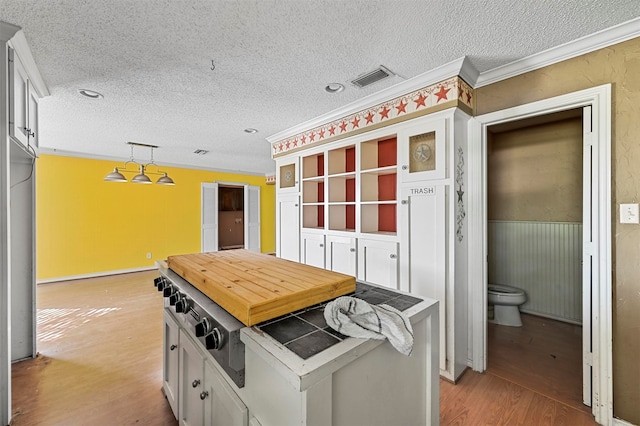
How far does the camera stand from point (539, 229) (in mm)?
3137

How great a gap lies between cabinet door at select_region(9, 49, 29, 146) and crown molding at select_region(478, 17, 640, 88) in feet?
9.71

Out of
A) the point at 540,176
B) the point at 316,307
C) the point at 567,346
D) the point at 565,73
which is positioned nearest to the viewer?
the point at 316,307

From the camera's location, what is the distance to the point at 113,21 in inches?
56.9

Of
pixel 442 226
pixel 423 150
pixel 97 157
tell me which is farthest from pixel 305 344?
pixel 97 157

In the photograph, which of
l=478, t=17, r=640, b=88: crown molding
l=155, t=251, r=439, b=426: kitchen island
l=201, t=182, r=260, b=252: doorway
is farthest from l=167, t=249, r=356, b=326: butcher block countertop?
l=201, t=182, r=260, b=252: doorway

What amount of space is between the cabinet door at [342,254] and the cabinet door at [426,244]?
54 cm

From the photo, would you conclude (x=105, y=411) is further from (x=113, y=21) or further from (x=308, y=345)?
(x=113, y=21)

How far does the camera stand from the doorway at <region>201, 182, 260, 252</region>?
6469 mm

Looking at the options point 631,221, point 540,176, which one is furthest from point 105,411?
point 540,176

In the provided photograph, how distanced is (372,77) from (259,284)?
5.76 feet

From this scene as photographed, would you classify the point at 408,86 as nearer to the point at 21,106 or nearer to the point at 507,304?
the point at 507,304

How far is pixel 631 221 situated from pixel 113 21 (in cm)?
303

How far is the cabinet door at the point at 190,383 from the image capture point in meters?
1.25

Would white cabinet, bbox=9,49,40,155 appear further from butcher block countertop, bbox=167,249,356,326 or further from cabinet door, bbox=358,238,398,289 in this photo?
cabinet door, bbox=358,238,398,289
